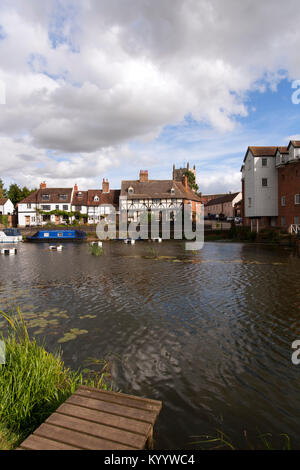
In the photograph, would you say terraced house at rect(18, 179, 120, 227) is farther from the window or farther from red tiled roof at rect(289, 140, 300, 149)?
red tiled roof at rect(289, 140, 300, 149)

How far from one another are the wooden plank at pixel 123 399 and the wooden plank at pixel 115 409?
2.3 inches

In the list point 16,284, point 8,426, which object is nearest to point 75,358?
point 8,426

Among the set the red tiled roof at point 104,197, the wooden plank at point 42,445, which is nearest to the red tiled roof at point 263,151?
the red tiled roof at point 104,197

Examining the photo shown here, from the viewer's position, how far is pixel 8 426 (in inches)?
167

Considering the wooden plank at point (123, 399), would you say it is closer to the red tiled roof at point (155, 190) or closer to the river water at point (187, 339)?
the river water at point (187, 339)

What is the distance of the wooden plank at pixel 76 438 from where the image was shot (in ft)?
10.8

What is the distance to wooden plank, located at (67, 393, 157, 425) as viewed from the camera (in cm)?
379

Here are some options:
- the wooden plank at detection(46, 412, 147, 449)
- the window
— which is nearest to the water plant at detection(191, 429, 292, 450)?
the wooden plank at detection(46, 412, 147, 449)

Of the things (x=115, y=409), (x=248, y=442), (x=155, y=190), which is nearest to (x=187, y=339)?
(x=248, y=442)

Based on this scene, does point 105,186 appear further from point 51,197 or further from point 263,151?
point 263,151

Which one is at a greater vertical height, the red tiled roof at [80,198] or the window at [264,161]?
the window at [264,161]

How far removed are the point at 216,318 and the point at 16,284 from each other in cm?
1137

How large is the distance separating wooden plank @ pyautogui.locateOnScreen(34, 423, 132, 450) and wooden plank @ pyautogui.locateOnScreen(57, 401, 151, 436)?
26cm
